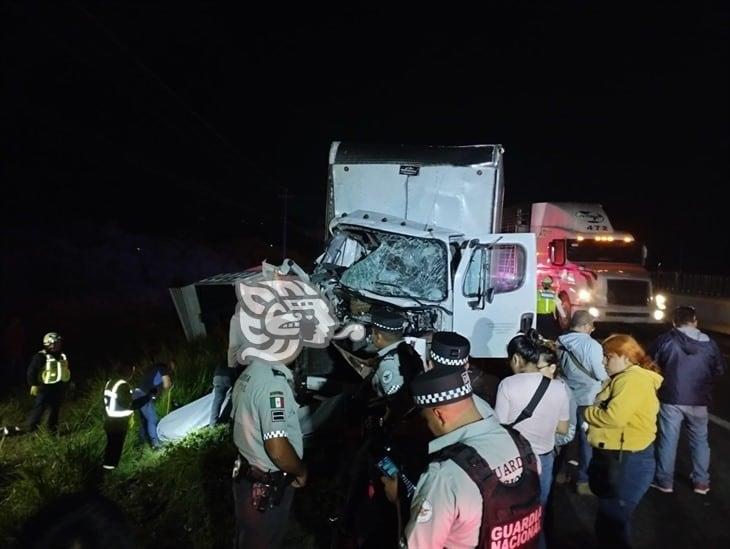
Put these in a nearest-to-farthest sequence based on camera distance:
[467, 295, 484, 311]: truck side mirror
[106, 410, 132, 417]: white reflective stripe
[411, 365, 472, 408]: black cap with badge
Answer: [411, 365, 472, 408]: black cap with badge < [106, 410, 132, 417]: white reflective stripe < [467, 295, 484, 311]: truck side mirror

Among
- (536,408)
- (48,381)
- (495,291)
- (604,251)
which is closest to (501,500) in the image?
(536,408)

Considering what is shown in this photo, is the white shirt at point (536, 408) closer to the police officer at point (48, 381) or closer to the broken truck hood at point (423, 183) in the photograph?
the broken truck hood at point (423, 183)

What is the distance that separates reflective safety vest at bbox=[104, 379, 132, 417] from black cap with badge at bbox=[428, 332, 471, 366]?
4.15 metres

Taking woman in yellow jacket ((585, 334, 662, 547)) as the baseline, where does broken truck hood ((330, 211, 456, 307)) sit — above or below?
above

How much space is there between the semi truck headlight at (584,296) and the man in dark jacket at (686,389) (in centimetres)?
840

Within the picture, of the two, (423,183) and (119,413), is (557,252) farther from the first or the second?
(119,413)

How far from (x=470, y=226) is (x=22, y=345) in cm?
937

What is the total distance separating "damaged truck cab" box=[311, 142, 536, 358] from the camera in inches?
298

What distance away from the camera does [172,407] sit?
7.47 m

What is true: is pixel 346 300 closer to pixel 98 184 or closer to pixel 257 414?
pixel 257 414

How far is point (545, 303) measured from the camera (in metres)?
10.4

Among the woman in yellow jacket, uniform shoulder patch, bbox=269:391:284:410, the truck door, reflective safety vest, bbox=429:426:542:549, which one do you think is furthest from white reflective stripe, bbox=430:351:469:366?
the truck door

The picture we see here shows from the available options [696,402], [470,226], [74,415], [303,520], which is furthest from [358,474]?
[470,226]

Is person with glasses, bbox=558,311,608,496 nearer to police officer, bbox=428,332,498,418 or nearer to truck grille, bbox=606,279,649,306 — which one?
police officer, bbox=428,332,498,418
